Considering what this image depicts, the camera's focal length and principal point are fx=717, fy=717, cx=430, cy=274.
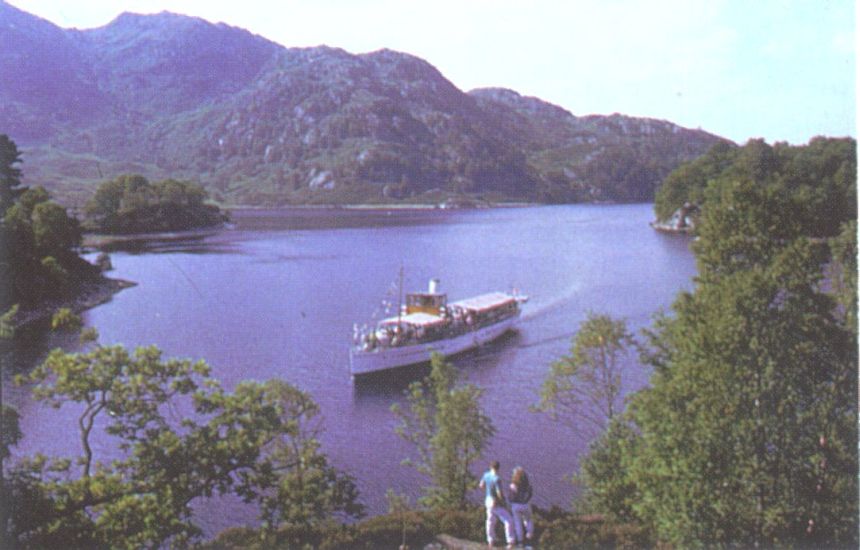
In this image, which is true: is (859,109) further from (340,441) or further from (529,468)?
(340,441)

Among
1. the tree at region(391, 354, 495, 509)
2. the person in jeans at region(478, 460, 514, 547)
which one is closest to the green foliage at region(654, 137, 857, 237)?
the tree at region(391, 354, 495, 509)

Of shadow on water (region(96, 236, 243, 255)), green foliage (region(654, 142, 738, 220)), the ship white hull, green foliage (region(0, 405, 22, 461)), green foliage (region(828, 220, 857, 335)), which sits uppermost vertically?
green foliage (region(654, 142, 738, 220))

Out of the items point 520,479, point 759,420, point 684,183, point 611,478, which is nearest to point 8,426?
point 520,479

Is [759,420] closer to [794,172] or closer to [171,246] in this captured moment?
[171,246]

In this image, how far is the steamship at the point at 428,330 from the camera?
5548 cm

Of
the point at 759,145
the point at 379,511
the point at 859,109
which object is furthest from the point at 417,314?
the point at 759,145

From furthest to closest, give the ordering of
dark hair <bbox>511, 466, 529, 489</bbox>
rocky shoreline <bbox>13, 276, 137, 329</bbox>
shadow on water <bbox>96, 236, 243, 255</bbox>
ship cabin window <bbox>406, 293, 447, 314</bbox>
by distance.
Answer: shadow on water <bbox>96, 236, 243, 255</bbox> → rocky shoreline <bbox>13, 276, 137, 329</bbox> → ship cabin window <bbox>406, 293, 447, 314</bbox> → dark hair <bbox>511, 466, 529, 489</bbox>

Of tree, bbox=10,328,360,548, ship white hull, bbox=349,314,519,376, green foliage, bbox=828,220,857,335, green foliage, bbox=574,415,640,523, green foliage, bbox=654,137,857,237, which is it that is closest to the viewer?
tree, bbox=10,328,360,548

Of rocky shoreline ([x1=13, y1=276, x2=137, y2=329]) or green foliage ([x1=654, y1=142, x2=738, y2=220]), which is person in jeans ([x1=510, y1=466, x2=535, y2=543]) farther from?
green foliage ([x1=654, y1=142, x2=738, y2=220])

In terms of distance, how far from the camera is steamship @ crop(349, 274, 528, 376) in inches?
2184

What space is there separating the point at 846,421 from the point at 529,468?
20.2 m

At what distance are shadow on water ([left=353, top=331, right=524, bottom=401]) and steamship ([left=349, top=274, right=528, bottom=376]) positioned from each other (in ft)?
1.78

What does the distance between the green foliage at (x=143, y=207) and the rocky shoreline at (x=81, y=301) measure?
248ft

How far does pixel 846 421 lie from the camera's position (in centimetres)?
1756
